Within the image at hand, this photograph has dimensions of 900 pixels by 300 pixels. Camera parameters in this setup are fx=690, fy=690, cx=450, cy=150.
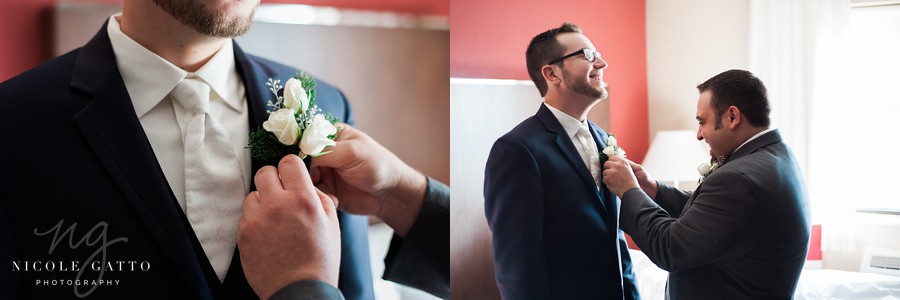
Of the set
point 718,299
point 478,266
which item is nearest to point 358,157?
point 478,266

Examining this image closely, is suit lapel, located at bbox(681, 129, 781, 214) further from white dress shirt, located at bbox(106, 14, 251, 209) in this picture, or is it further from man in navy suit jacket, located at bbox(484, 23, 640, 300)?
white dress shirt, located at bbox(106, 14, 251, 209)

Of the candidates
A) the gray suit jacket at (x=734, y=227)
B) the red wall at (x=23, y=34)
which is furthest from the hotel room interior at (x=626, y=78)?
the gray suit jacket at (x=734, y=227)

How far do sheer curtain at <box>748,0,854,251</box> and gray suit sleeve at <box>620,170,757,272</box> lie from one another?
97cm

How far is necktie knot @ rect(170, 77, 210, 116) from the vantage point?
93 cm

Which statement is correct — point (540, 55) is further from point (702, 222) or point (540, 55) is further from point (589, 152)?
point (702, 222)

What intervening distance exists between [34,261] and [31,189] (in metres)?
0.10

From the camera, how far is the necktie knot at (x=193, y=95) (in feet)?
3.05

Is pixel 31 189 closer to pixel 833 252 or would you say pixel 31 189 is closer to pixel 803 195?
pixel 803 195

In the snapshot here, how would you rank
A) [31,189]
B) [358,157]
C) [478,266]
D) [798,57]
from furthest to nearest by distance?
[798,57]
[478,266]
[358,157]
[31,189]

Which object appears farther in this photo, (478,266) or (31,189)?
(478,266)

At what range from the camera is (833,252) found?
8.57 feet

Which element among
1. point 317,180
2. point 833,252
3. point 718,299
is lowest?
point 833,252

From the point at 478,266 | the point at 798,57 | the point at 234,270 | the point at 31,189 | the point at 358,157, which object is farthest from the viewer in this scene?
the point at 798,57

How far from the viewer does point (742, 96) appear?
1.68 meters
